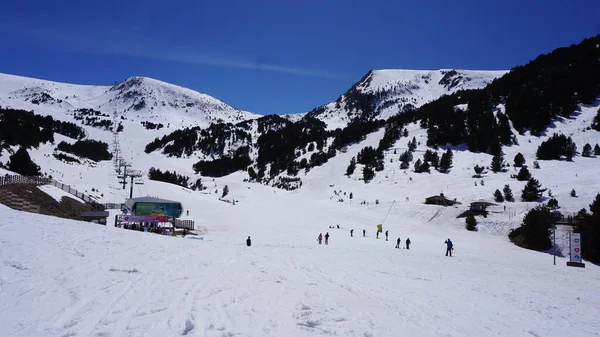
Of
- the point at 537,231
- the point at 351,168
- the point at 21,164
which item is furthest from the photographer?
the point at 351,168

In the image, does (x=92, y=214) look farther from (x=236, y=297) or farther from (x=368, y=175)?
(x=368, y=175)

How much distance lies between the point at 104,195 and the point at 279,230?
86.3 feet

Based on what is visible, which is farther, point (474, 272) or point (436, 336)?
point (474, 272)

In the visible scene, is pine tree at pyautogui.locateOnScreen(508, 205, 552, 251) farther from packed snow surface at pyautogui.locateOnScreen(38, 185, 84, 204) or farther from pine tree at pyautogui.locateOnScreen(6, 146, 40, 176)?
pine tree at pyautogui.locateOnScreen(6, 146, 40, 176)

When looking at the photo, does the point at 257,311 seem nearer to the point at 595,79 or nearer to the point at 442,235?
the point at 442,235

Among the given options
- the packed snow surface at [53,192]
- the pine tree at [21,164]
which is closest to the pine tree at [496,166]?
the packed snow surface at [53,192]

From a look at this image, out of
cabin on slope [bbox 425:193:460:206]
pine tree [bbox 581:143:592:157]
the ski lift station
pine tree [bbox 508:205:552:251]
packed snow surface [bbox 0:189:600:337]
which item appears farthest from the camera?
pine tree [bbox 581:143:592:157]

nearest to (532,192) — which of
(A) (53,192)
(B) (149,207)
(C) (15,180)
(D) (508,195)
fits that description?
(D) (508,195)

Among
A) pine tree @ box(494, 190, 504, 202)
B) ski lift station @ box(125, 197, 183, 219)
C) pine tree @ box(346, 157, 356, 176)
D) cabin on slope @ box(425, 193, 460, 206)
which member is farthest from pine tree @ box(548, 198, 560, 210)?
pine tree @ box(346, 157, 356, 176)

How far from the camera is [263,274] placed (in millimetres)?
11398

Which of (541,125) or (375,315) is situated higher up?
(541,125)

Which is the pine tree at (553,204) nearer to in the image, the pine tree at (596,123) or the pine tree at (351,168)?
the pine tree at (351,168)

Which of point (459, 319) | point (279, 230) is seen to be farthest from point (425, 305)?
point (279, 230)

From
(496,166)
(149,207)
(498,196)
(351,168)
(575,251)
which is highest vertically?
(351,168)
